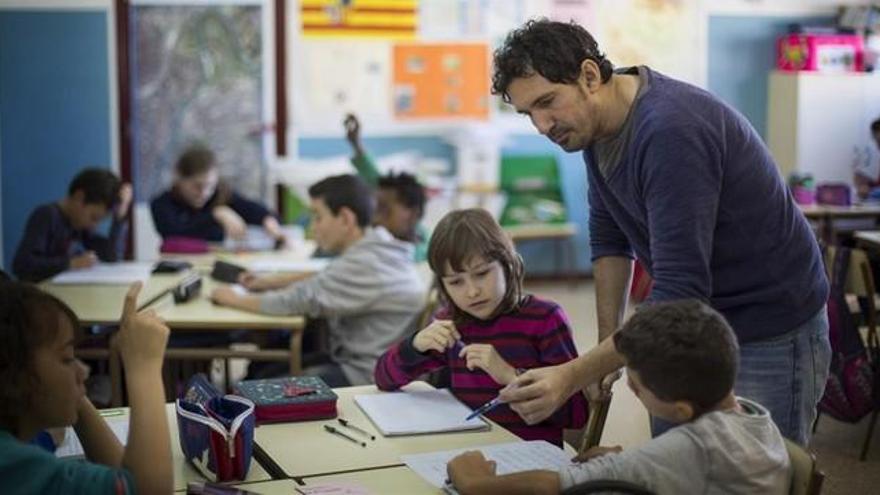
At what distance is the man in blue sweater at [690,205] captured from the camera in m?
1.97

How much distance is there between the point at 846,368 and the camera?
4.12 metres

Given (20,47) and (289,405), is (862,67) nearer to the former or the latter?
(20,47)

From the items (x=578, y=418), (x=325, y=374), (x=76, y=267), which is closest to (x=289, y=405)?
(x=578, y=418)

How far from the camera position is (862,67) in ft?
27.0

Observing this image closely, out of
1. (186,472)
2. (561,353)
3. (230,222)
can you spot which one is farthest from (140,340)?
(230,222)

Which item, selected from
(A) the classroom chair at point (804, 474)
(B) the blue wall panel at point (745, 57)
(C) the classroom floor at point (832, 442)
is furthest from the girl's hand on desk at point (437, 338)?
(B) the blue wall panel at point (745, 57)

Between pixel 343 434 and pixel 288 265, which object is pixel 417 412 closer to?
pixel 343 434

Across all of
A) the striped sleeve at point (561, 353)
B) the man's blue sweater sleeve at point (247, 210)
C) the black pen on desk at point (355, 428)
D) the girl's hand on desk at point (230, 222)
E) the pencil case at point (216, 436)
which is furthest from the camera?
the man's blue sweater sleeve at point (247, 210)

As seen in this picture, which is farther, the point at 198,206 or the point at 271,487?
the point at 198,206

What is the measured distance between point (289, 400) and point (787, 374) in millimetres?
997

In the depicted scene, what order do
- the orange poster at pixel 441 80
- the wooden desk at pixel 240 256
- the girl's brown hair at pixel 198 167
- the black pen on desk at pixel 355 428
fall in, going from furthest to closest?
the orange poster at pixel 441 80 < the girl's brown hair at pixel 198 167 < the wooden desk at pixel 240 256 < the black pen on desk at pixel 355 428

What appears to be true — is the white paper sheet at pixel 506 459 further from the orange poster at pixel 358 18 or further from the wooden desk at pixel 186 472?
the orange poster at pixel 358 18

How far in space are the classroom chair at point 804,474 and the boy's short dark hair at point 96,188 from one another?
145 inches

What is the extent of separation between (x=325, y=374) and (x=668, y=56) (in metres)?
5.19
